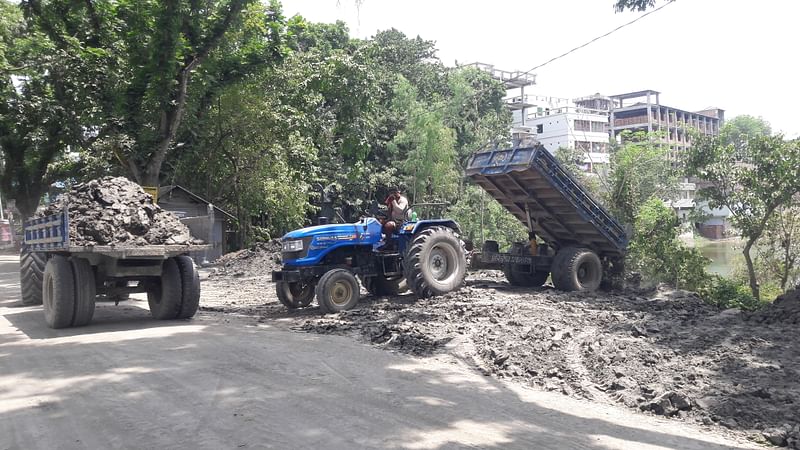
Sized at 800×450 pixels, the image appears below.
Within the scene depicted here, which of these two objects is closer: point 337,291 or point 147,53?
point 337,291

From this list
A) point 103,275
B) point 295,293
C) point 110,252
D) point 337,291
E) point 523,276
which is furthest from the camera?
point 523,276

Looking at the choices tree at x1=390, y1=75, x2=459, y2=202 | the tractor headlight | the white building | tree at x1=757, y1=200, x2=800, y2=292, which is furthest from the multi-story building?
the tractor headlight

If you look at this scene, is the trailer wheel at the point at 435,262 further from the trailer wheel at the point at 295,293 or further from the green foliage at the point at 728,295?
the green foliage at the point at 728,295

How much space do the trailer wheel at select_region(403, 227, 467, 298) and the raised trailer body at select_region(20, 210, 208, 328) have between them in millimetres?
3572

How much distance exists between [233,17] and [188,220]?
7280 mm

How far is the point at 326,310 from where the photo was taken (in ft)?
32.4

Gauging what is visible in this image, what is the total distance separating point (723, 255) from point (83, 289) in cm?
3435

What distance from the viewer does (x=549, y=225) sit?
13.0 m

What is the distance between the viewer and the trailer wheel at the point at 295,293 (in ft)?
34.9

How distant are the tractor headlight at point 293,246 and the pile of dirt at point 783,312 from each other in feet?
22.7

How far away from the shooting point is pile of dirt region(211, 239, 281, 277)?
60.2 ft

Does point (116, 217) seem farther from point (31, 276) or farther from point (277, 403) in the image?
point (277, 403)

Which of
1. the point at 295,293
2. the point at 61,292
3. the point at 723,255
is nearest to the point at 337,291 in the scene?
the point at 295,293

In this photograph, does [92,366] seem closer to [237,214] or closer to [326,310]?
[326,310]
